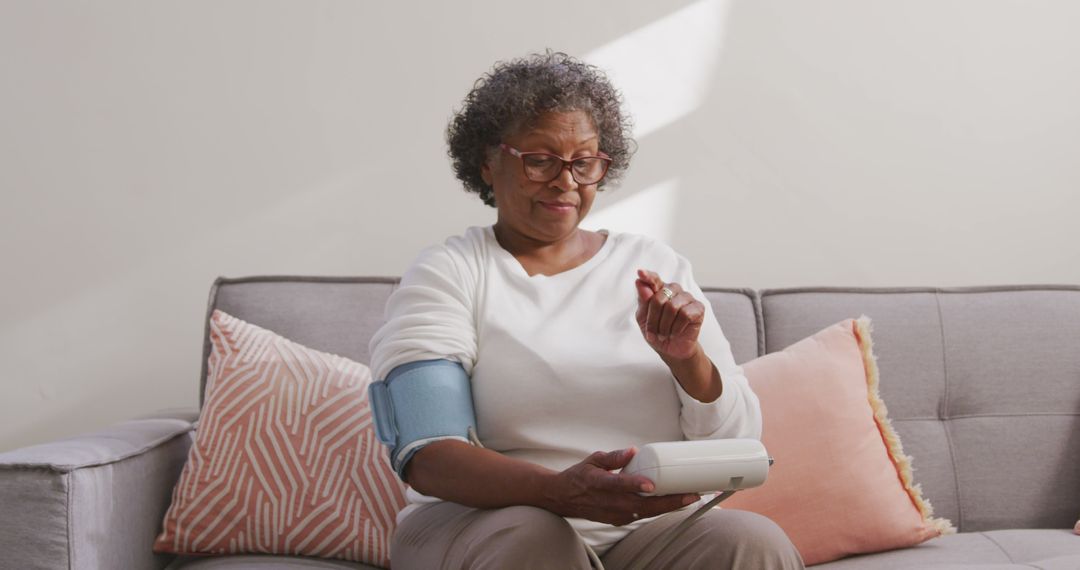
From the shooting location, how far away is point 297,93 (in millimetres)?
2502

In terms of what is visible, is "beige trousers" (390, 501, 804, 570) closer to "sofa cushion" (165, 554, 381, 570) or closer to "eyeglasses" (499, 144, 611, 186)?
"sofa cushion" (165, 554, 381, 570)

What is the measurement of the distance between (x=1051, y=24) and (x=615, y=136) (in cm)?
150

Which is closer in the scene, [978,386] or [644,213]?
[978,386]

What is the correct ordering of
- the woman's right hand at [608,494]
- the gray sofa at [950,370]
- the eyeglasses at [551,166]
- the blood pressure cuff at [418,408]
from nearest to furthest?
1. the woman's right hand at [608,494]
2. the blood pressure cuff at [418,408]
3. the eyeglasses at [551,166]
4. the gray sofa at [950,370]

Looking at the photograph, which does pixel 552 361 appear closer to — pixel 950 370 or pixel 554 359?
pixel 554 359

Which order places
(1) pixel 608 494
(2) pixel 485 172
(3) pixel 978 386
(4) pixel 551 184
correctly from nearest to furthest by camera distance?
(1) pixel 608 494 < (4) pixel 551 184 < (2) pixel 485 172 < (3) pixel 978 386

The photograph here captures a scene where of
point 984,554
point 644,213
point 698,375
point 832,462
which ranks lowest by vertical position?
point 984,554

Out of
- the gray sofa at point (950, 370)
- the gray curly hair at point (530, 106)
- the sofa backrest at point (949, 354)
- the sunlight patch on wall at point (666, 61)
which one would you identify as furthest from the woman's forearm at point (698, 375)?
the sunlight patch on wall at point (666, 61)

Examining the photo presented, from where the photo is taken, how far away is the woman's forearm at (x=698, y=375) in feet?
5.01

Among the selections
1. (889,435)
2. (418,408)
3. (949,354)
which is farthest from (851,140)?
(418,408)

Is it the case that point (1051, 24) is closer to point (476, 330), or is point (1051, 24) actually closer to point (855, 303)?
point (855, 303)

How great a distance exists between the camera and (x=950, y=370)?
2.22 m

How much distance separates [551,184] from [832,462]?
75 centimetres

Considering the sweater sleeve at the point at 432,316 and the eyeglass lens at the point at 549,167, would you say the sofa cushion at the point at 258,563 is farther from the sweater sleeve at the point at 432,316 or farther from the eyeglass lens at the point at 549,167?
the eyeglass lens at the point at 549,167
